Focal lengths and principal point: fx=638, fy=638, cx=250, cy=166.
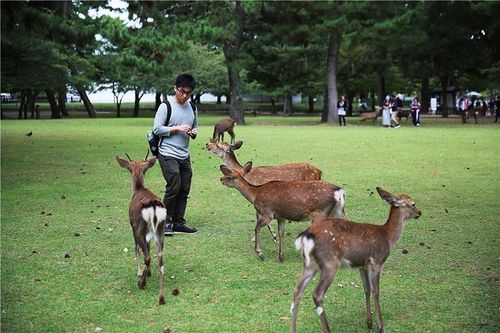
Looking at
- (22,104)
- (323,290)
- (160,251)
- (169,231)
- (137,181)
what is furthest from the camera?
(22,104)

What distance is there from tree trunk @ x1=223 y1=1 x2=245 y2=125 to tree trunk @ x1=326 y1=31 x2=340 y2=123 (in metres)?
4.70

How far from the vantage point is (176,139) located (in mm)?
7020

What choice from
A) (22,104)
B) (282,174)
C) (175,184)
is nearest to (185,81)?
(175,184)

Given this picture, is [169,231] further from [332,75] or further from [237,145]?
[332,75]

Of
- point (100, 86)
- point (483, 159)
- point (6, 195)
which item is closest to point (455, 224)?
point (6, 195)

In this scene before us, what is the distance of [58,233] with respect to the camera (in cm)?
724

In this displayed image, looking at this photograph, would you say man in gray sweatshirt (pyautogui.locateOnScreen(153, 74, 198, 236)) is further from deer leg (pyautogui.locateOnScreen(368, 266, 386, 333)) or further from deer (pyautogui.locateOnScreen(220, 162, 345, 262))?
deer leg (pyautogui.locateOnScreen(368, 266, 386, 333))

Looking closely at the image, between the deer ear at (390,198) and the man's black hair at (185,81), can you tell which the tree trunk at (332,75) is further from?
the deer ear at (390,198)

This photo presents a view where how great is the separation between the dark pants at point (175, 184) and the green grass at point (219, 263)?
330mm

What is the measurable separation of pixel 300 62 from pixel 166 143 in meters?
32.9

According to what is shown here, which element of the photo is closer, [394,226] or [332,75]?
[394,226]

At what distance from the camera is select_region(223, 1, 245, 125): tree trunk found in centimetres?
3200

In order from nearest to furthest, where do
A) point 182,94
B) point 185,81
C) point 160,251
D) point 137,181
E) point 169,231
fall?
point 160,251, point 137,181, point 185,81, point 182,94, point 169,231

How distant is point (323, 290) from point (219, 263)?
2104mm
